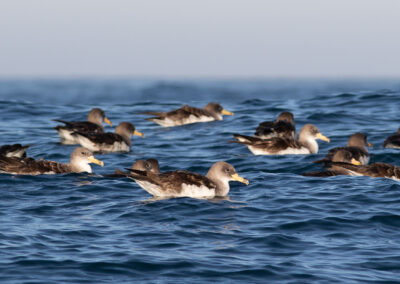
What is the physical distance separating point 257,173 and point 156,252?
7.17 meters

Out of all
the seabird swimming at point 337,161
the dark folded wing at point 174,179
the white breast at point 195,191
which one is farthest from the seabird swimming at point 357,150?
the dark folded wing at point 174,179

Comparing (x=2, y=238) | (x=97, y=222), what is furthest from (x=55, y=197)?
(x=2, y=238)

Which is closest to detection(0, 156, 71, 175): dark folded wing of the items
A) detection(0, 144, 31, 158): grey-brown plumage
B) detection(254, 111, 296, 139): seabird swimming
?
detection(0, 144, 31, 158): grey-brown plumage

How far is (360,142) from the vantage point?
19.0 meters

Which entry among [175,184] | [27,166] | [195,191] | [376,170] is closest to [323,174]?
[376,170]

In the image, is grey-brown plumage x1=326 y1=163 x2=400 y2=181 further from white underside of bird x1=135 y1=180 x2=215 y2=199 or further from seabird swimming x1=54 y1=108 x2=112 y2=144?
seabird swimming x1=54 y1=108 x2=112 y2=144

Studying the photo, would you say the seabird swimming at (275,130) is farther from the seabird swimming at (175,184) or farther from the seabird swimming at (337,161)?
the seabird swimming at (175,184)

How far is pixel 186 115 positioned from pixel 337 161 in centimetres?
1104

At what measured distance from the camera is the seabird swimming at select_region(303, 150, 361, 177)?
16.1 meters

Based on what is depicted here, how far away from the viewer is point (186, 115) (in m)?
26.7

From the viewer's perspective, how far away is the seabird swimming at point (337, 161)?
16062 mm

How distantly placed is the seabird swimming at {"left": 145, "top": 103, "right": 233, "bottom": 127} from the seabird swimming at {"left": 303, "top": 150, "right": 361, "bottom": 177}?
1007cm

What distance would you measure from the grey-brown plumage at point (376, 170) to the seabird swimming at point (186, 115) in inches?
447

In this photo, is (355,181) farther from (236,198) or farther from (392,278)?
(392,278)
